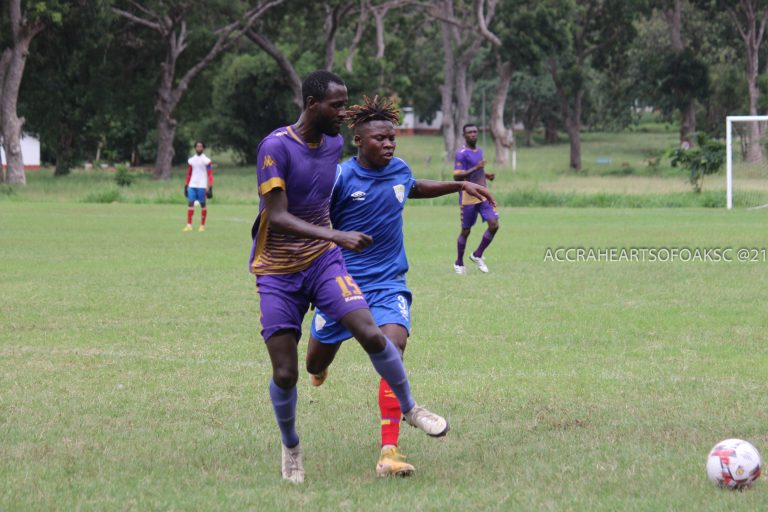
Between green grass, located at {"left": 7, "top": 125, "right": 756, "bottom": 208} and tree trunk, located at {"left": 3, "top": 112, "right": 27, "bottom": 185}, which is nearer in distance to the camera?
green grass, located at {"left": 7, "top": 125, "right": 756, "bottom": 208}

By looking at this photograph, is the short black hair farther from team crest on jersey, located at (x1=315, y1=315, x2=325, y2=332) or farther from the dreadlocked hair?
team crest on jersey, located at (x1=315, y1=315, x2=325, y2=332)

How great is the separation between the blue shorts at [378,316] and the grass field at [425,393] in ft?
2.29

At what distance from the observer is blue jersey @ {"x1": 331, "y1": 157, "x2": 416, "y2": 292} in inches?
267

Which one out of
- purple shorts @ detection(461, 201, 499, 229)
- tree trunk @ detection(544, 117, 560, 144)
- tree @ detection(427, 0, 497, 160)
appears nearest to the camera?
purple shorts @ detection(461, 201, 499, 229)

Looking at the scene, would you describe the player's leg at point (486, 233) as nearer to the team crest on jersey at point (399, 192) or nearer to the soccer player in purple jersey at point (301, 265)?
the team crest on jersey at point (399, 192)

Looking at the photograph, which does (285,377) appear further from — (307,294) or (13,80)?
(13,80)

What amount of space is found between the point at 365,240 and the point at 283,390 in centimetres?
101

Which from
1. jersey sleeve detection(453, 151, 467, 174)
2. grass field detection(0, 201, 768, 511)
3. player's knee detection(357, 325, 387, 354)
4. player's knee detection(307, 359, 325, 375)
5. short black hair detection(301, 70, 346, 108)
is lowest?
grass field detection(0, 201, 768, 511)

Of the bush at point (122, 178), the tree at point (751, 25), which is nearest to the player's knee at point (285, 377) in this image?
the bush at point (122, 178)

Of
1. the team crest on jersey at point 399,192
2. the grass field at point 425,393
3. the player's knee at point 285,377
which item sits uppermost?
the team crest on jersey at point 399,192

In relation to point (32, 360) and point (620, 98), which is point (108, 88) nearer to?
point (620, 98)

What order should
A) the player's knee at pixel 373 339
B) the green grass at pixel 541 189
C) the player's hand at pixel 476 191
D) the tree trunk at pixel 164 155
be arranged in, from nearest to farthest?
the player's knee at pixel 373 339 < the player's hand at pixel 476 191 < the green grass at pixel 541 189 < the tree trunk at pixel 164 155

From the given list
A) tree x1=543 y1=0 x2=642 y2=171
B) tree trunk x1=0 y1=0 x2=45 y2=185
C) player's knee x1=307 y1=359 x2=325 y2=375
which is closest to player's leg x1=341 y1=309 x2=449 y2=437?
player's knee x1=307 y1=359 x2=325 y2=375

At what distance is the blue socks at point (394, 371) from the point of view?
609cm
